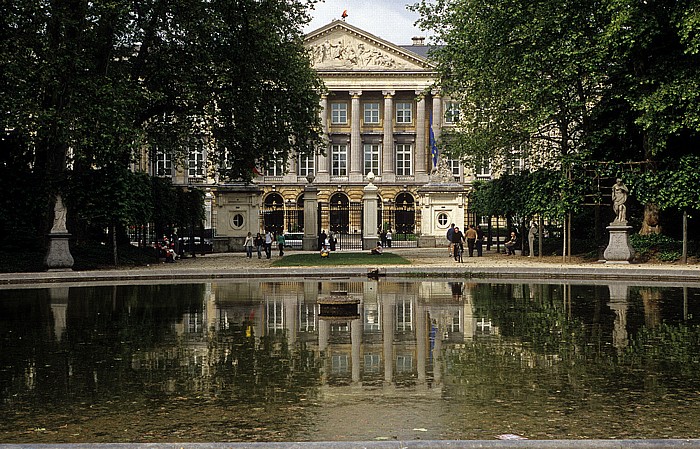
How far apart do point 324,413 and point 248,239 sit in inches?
1241

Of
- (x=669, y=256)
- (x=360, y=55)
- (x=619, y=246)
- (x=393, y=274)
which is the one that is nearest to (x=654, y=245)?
(x=669, y=256)

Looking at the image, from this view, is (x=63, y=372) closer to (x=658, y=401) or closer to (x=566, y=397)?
(x=566, y=397)

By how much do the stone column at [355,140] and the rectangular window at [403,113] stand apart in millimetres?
4464

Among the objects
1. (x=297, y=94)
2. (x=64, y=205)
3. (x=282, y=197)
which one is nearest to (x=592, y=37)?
(x=297, y=94)

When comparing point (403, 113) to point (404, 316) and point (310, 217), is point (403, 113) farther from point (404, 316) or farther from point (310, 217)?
point (404, 316)

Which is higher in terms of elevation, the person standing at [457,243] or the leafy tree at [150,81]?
the leafy tree at [150,81]

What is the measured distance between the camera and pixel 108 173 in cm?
3228

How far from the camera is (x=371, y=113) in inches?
3553

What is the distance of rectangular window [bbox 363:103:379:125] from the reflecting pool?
72.7 meters

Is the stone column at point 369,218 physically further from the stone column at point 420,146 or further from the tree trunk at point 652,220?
the stone column at point 420,146

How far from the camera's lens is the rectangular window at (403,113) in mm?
90062

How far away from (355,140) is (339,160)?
2656 mm

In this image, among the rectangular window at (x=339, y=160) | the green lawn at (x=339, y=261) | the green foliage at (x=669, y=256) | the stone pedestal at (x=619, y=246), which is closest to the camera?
the green foliage at (x=669, y=256)

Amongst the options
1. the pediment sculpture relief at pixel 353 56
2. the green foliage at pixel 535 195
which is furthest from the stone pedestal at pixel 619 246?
the pediment sculpture relief at pixel 353 56
